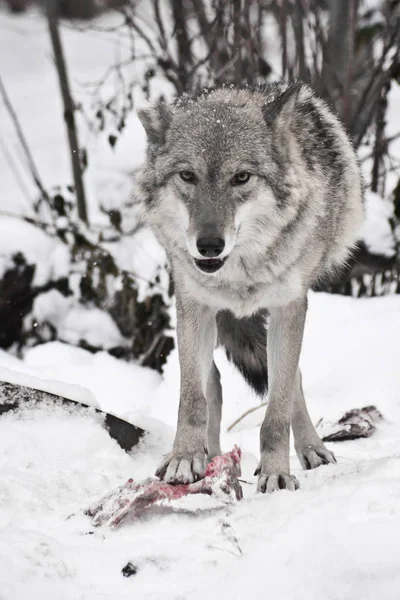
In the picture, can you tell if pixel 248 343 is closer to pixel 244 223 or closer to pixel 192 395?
pixel 192 395

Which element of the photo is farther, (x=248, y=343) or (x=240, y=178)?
(x=248, y=343)

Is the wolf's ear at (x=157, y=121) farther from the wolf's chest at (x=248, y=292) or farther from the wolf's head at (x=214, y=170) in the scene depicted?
the wolf's chest at (x=248, y=292)

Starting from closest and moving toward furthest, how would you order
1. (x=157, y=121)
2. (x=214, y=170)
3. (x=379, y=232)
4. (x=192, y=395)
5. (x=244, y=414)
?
1. (x=214, y=170)
2. (x=192, y=395)
3. (x=157, y=121)
4. (x=244, y=414)
5. (x=379, y=232)

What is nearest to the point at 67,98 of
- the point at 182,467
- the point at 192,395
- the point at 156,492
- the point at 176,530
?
the point at 192,395

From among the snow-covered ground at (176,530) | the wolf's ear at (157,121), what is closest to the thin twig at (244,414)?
the snow-covered ground at (176,530)

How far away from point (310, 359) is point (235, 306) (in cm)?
190

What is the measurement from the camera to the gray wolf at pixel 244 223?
10.5ft

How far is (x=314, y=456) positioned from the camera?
3.71 m

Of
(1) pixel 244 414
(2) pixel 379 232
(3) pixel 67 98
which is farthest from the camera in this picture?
(3) pixel 67 98

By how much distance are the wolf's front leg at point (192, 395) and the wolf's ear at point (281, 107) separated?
897 mm

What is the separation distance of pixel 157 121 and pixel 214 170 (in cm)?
48

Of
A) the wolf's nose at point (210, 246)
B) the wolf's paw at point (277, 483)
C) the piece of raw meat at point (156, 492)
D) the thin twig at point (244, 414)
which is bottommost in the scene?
the thin twig at point (244, 414)

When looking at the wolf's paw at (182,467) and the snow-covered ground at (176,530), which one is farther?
the wolf's paw at (182,467)

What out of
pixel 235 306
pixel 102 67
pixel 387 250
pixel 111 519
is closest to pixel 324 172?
pixel 235 306
